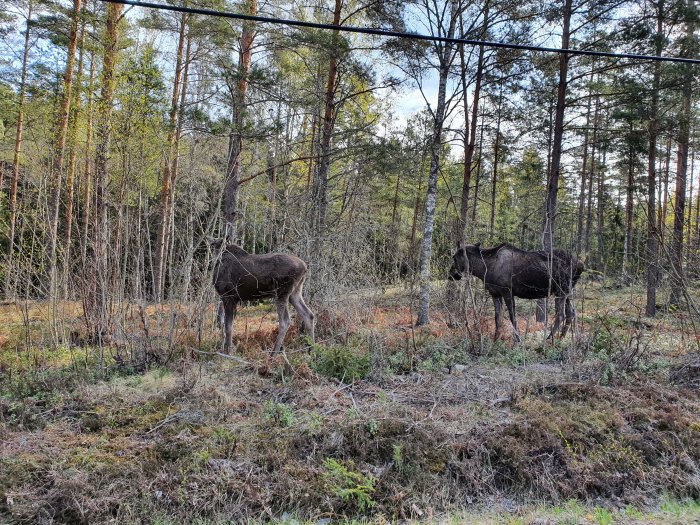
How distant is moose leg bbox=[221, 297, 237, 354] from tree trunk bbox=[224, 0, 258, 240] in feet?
8.64

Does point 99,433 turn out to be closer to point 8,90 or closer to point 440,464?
point 440,464

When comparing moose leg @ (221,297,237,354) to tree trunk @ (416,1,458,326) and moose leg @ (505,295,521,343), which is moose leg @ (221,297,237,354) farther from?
tree trunk @ (416,1,458,326)

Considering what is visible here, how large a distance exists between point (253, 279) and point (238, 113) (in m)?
4.86

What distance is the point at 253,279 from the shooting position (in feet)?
25.3

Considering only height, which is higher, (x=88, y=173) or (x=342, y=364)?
(x=88, y=173)

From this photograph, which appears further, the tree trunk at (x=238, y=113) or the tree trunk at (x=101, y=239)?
the tree trunk at (x=238, y=113)

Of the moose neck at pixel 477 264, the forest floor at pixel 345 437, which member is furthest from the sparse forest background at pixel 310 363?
the moose neck at pixel 477 264

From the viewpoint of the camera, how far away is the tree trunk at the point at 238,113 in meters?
10.3

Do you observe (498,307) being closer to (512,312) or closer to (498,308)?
(498,308)

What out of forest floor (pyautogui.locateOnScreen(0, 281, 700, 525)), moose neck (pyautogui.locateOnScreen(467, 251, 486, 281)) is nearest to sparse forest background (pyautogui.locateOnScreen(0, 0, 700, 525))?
forest floor (pyautogui.locateOnScreen(0, 281, 700, 525))

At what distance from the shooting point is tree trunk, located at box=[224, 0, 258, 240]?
10.3 metres

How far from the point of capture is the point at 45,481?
393cm

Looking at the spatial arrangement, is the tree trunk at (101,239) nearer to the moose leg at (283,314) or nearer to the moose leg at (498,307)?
the moose leg at (283,314)

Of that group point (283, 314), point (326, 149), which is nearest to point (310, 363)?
point (283, 314)
